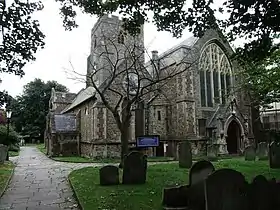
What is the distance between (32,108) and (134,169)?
2233 inches

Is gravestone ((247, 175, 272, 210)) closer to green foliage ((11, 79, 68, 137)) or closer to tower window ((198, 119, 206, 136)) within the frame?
tower window ((198, 119, 206, 136))

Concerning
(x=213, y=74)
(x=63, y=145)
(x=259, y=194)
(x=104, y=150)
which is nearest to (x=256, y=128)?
(x=213, y=74)

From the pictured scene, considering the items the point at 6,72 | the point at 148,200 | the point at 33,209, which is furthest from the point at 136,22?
the point at 33,209

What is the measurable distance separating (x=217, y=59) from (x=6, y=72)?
23889 mm

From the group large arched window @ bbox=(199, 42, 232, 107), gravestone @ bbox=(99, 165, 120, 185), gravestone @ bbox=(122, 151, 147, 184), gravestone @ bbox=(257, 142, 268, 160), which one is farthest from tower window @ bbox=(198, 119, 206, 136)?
gravestone @ bbox=(99, 165, 120, 185)

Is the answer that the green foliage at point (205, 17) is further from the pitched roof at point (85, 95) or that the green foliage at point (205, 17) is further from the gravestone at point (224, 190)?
the pitched roof at point (85, 95)

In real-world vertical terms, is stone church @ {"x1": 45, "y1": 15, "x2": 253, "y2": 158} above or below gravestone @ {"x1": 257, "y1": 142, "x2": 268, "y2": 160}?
above

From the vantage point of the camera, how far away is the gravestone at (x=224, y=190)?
558 cm

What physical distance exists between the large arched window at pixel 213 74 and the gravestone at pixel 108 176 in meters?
18.5

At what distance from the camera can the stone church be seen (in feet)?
81.1

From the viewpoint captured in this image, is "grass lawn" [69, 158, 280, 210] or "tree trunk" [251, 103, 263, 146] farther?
"tree trunk" [251, 103, 263, 146]

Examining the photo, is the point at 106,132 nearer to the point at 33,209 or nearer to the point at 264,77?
the point at 264,77

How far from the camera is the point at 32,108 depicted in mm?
62531

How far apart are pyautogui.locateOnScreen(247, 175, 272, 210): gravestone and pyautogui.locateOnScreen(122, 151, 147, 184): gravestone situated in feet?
16.6
